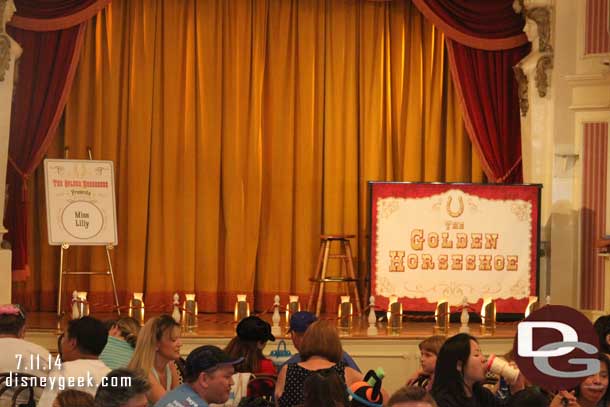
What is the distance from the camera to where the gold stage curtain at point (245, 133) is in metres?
11.4

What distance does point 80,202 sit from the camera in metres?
10.2

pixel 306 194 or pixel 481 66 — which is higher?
pixel 481 66

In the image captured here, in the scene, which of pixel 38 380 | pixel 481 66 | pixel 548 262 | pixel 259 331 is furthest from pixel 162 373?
pixel 481 66

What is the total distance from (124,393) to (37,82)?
7.44 metres

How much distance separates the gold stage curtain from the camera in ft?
37.5

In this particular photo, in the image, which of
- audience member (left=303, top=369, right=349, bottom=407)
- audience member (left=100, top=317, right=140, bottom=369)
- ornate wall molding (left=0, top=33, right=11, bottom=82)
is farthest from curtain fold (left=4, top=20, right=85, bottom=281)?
audience member (left=303, top=369, right=349, bottom=407)

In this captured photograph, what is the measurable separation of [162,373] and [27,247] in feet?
18.6

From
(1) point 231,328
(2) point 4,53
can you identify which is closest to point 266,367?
(1) point 231,328

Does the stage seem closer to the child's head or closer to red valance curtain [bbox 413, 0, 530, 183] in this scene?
red valance curtain [bbox 413, 0, 530, 183]

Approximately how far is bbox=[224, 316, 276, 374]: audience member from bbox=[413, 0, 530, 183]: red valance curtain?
17.8 ft

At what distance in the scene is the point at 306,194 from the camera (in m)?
11.8

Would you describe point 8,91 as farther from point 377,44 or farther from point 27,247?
point 377,44

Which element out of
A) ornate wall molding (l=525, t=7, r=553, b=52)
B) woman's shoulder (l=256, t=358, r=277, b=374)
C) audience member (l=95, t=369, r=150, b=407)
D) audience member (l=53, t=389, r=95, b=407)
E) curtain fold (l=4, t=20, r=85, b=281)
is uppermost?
ornate wall molding (l=525, t=7, r=553, b=52)

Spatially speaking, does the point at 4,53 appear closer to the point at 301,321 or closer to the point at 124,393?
the point at 301,321
